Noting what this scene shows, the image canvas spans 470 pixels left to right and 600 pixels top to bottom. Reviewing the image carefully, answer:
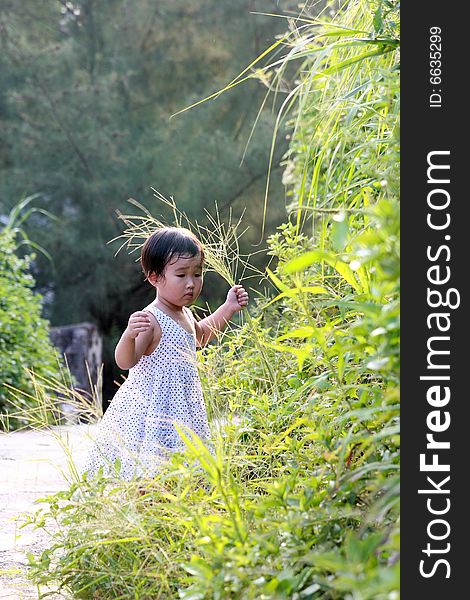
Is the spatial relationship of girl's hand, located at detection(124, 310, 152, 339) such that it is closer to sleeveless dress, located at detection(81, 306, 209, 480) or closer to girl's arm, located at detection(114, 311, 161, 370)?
girl's arm, located at detection(114, 311, 161, 370)

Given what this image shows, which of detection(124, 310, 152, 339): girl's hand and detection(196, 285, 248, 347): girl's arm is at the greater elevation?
detection(196, 285, 248, 347): girl's arm

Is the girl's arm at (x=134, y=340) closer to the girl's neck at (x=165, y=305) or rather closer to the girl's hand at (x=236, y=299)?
the girl's neck at (x=165, y=305)

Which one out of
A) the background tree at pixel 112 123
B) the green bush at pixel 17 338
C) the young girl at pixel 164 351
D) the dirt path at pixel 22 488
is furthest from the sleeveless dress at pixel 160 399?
the background tree at pixel 112 123

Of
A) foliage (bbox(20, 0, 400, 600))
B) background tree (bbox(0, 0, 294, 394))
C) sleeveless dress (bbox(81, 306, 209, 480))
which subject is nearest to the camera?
foliage (bbox(20, 0, 400, 600))

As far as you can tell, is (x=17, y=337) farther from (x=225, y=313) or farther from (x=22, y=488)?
(x=225, y=313)

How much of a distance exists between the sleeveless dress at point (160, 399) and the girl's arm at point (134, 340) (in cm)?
6

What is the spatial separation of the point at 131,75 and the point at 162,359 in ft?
26.2

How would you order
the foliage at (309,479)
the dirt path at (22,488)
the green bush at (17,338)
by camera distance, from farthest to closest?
1. the green bush at (17,338)
2. the dirt path at (22,488)
3. the foliage at (309,479)

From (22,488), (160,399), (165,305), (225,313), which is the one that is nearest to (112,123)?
(22,488)

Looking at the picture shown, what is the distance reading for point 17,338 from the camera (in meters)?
6.48

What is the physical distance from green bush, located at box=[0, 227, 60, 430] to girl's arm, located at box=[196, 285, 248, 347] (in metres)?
2.88

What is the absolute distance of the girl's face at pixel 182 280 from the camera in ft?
10.1

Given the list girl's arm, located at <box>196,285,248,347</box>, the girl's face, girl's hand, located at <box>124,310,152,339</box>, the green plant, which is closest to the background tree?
the green plant

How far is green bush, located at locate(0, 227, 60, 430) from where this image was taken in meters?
A: 6.12
